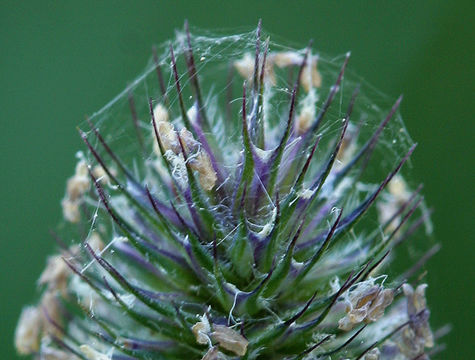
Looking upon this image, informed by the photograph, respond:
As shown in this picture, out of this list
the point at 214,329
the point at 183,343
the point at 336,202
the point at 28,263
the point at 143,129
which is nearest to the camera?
the point at 214,329

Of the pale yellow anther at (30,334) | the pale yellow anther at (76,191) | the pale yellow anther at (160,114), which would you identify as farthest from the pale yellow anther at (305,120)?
the pale yellow anther at (30,334)

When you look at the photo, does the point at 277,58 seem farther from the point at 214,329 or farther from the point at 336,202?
the point at 214,329

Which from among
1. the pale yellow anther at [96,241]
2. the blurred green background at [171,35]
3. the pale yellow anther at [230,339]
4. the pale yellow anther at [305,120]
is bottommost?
the pale yellow anther at [230,339]

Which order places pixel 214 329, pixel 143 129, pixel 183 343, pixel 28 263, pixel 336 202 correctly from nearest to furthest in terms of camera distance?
pixel 214 329 → pixel 183 343 → pixel 336 202 → pixel 143 129 → pixel 28 263

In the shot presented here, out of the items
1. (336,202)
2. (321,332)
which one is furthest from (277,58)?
(321,332)

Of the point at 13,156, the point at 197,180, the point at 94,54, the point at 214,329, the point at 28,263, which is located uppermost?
the point at 94,54

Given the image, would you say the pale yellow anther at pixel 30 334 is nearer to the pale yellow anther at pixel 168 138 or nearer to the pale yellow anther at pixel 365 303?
the pale yellow anther at pixel 168 138
